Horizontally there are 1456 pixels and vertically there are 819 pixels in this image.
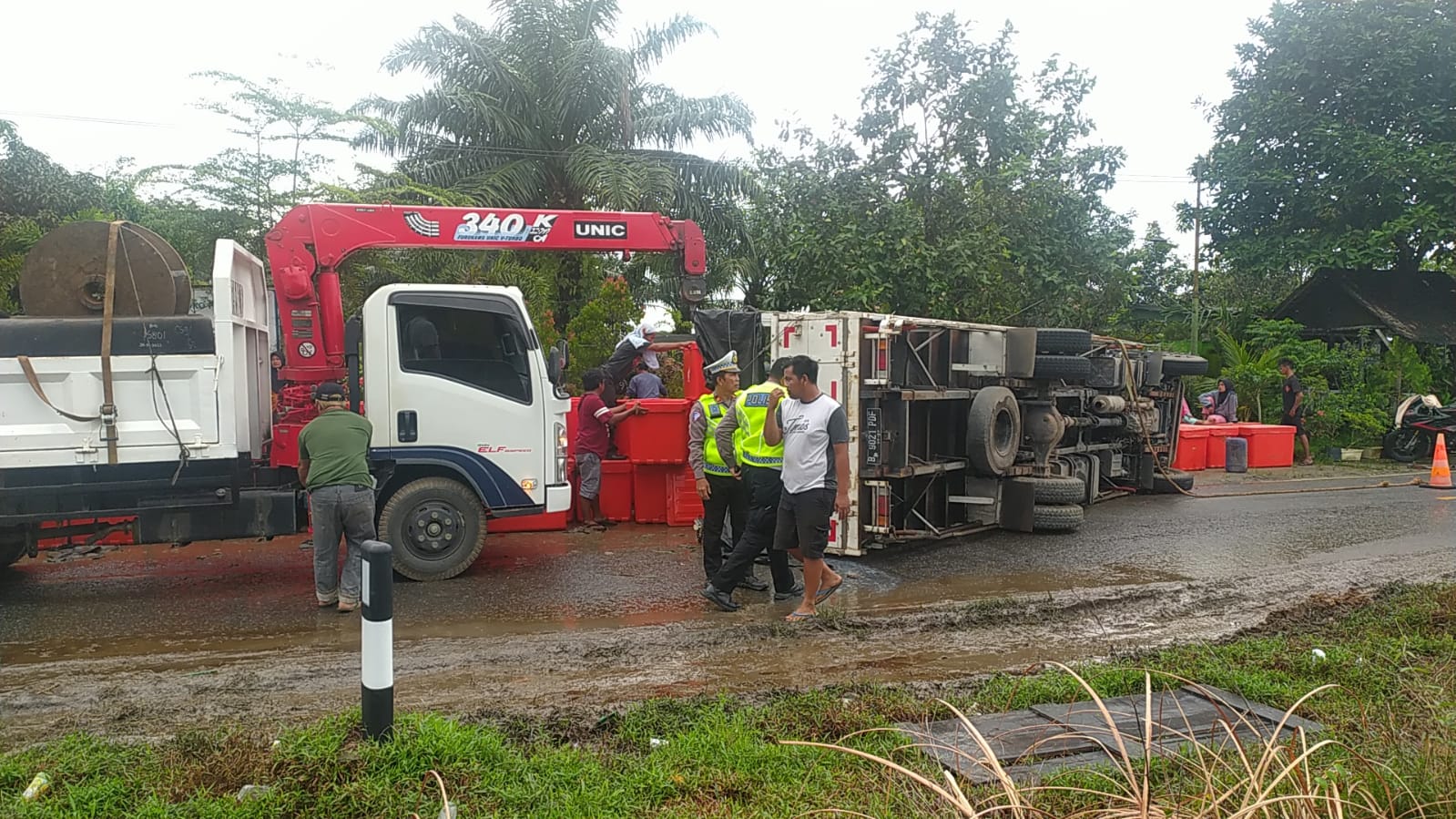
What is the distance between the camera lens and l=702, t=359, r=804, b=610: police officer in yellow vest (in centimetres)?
685

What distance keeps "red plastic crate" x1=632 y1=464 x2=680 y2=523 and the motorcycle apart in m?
14.4

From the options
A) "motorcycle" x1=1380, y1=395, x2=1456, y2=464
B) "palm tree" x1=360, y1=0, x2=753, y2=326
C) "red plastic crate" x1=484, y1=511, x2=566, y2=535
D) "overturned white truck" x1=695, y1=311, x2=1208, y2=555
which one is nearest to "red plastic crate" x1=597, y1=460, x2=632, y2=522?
"red plastic crate" x1=484, y1=511, x2=566, y2=535

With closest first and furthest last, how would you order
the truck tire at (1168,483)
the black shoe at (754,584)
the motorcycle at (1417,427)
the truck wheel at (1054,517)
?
the black shoe at (754,584), the truck wheel at (1054,517), the truck tire at (1168,483), the motorcycle at (1417,427)

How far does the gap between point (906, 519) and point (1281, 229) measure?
62.6ft

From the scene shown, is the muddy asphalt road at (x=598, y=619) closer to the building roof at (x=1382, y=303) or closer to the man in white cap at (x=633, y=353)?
the man in white cap at (x=633, y=353)

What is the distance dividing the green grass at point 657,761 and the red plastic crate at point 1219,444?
12.0m

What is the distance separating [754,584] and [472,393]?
8.91ft

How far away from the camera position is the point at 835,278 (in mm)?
15867

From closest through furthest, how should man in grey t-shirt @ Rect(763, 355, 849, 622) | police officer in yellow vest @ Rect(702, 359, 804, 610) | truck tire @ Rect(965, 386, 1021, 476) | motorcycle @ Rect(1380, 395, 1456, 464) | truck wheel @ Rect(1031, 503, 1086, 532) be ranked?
man in grey t-shirt @ Rect(763, 355, 849, 622) → police officer in yellow vest @ Rect(702, 359, 804, 610) → truck tire @ Rect(965, 386, 1021, 476) → truck wheel @ Rect(1031, 503, 1086, 532) → motorcycle @ Rect(1380, 395, 1456, 464)

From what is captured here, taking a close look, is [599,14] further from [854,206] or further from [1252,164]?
[1252,164]

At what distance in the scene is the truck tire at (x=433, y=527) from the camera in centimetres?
774

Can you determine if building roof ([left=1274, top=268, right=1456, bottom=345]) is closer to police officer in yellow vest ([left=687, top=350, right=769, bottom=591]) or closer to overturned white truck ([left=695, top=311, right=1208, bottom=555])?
overturned white truck ([left=695, top=311, right=1208, bottom=555])

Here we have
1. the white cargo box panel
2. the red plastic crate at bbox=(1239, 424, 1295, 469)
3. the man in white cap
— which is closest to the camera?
the white cargo box panel

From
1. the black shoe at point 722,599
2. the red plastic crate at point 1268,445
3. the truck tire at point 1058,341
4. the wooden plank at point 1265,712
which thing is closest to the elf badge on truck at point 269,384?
the black shoe at point 722,599
